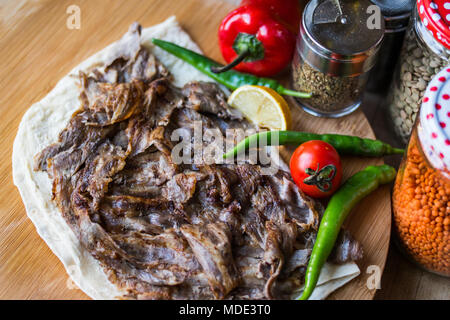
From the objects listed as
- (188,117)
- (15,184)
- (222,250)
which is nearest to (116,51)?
(188,117)

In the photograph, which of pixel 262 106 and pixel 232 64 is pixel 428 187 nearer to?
pixel 262 106

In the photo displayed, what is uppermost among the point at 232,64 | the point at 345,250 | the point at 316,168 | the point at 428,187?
the point at 232,64

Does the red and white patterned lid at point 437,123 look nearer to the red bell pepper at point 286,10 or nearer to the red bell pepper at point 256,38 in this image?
the red bell pepper at point 256,38

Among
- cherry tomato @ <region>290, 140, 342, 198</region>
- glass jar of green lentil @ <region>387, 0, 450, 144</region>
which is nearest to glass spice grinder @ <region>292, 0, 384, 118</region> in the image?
glass jar of green lentil @ <region>387, 0, 450, 144</region>

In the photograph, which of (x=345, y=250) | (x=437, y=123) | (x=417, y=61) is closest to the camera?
(x=437, y=123)

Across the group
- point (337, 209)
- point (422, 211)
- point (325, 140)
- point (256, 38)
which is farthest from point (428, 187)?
point (256, 38)

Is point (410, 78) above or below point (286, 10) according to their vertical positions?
below

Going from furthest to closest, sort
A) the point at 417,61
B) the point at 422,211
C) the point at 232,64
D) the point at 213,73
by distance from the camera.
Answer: the point at 213,73 < the point at 232,64 < the point at 417,61 < the point at 422,211
